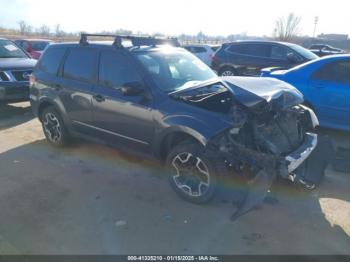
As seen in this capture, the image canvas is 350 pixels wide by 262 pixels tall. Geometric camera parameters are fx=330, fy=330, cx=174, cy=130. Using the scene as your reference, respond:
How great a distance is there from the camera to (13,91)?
7.98m

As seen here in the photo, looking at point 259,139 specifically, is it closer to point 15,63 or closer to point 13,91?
point 13,91

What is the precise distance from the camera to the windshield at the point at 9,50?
9082mm

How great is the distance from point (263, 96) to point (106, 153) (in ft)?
10.0

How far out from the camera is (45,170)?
5070mm

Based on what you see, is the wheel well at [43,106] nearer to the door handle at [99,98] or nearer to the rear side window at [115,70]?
the door handle at [99,98]

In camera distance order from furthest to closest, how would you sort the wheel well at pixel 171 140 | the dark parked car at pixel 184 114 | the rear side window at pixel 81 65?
the rear side window at pixel 81 65
the wheel well at pixel 171 140
the dark parked car at pixel 184 114

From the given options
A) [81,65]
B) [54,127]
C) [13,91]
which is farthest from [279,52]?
[13,91]

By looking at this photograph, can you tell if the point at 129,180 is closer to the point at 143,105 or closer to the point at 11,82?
the point at 143,105

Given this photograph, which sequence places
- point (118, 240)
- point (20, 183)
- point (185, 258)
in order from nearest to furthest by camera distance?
point (185, 258) < point (118, 240) < point (20, 183)

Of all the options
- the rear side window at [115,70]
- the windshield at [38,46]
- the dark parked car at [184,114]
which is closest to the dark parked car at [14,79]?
the dark parked car at [184,114]

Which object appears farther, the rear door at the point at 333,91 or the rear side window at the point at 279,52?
the rear side window at the point at 279,52

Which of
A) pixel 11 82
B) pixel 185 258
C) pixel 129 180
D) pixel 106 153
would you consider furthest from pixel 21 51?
pixel 185 258

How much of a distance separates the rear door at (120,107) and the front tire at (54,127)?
1014mm

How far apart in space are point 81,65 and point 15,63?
424 centimetres
